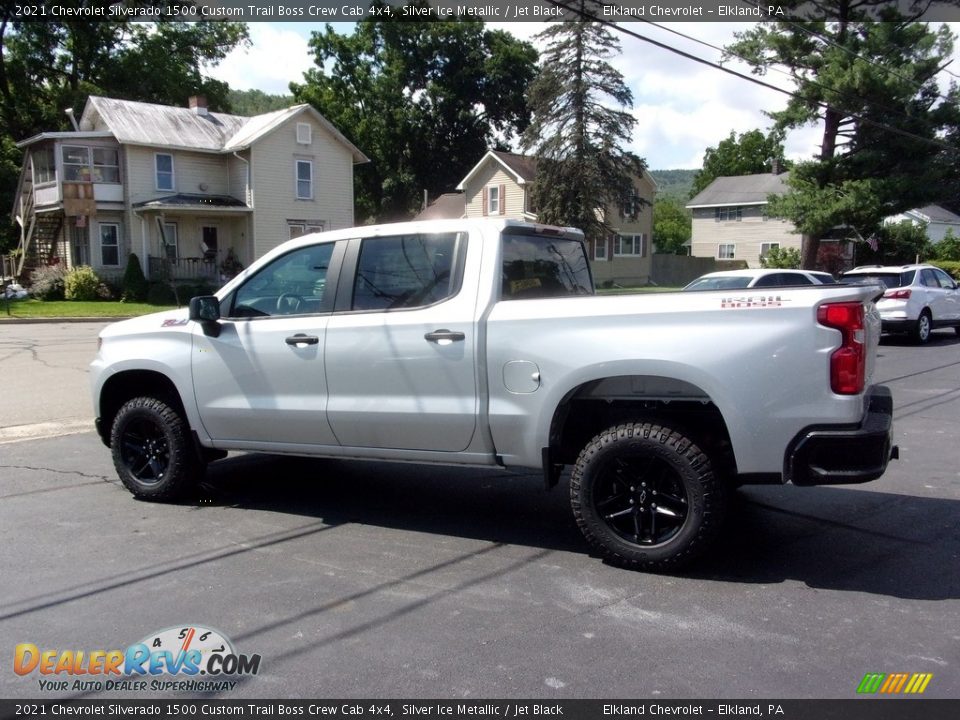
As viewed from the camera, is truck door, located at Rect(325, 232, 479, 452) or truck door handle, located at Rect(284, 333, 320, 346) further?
truck door handle, located at Rect(284, 333, 320, 346)

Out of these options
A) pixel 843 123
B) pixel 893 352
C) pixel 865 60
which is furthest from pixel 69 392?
pixel 843 123

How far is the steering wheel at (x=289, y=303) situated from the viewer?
5789mm

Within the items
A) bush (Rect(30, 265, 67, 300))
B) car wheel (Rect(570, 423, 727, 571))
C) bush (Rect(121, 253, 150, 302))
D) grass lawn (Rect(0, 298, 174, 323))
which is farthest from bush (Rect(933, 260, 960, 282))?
car wheel (Rect(570, 423, 727, 571))

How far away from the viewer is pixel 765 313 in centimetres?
438

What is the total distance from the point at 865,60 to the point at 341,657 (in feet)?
84.9

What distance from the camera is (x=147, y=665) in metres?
3.77

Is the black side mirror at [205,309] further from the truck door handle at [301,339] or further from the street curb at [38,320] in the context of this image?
the street curb at [38,320]

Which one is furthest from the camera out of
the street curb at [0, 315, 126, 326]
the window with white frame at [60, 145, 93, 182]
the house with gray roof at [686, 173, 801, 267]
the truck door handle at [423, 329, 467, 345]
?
the house with gray roof at [686, 173, 801, 267]

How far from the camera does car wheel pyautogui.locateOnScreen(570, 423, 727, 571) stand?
4594 millimetres

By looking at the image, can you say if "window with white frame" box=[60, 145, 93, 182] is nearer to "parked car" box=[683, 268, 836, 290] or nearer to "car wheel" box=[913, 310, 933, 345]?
"parked car" box=[683, 268, 836, 290]

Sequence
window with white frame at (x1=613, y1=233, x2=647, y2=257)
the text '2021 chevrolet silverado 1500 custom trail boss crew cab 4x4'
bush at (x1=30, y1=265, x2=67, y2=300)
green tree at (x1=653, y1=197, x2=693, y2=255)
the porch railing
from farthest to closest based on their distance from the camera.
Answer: green tree at (x1=653, y1=197, x2=693, y2=255), window with white frame at (x1=613, y1=233, x2=647, y2=257), the porch railing, bush at (x1=30, y1=265, x2=67, y2=300), the text '2021 chevrolet silverado 1500 custom trail boss crew cab 4x4'

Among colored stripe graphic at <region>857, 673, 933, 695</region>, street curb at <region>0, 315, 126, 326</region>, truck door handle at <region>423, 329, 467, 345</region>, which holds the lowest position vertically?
colored stripe graphic at <region>857, 673, 933, 695</region>

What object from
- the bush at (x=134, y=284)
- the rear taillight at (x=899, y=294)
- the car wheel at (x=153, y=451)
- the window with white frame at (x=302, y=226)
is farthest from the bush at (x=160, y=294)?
the car wheel at (x=153, y=451)

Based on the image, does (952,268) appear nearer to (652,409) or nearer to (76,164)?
(652,409)
